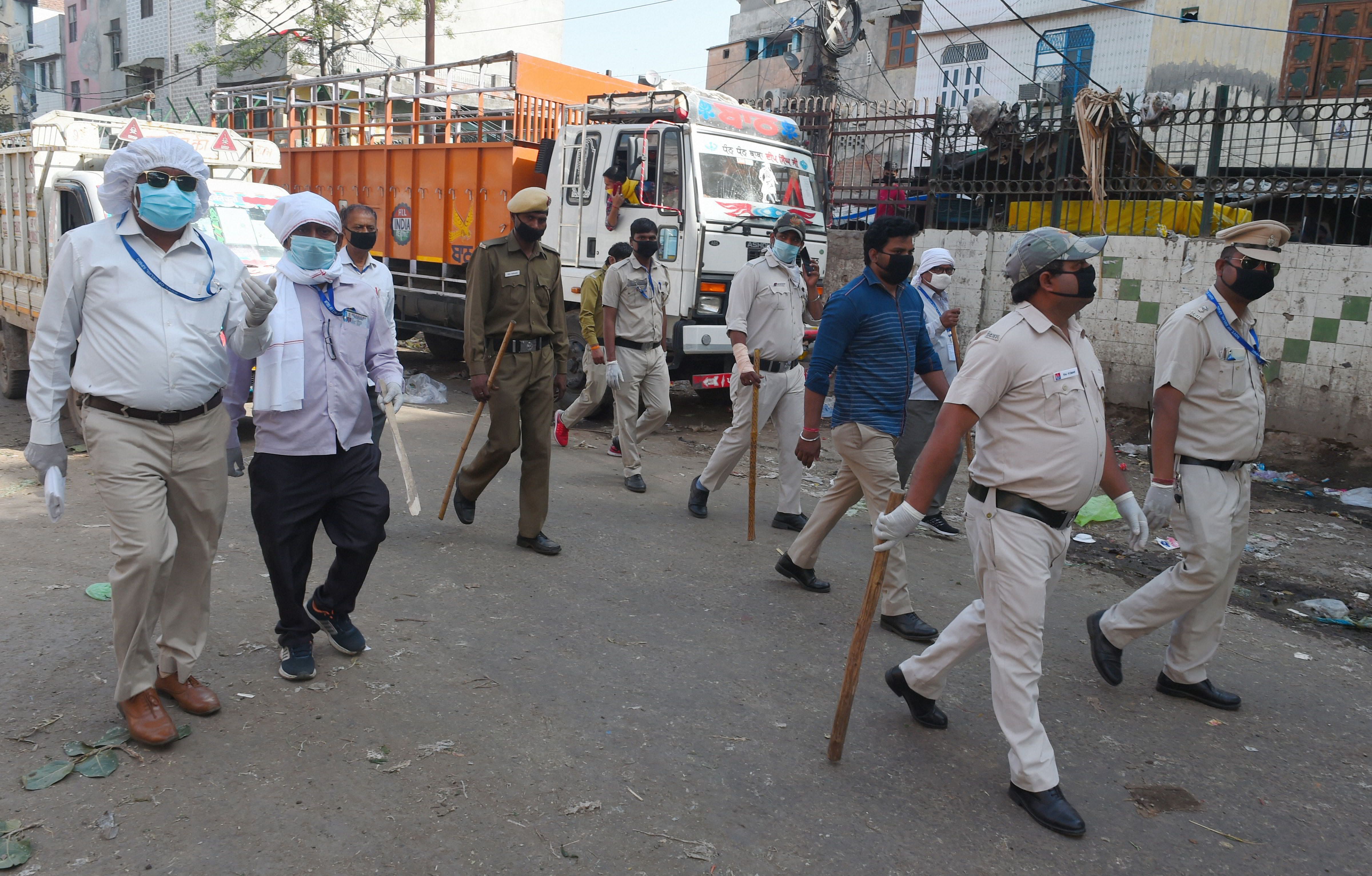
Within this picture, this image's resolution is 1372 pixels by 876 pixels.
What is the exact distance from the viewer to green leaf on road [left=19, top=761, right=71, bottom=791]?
9.49ft

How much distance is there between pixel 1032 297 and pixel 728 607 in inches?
89.2

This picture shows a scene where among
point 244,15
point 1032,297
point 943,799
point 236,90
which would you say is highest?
point 244,15

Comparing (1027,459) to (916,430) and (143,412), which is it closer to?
(143,412)

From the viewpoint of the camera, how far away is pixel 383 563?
202 inches

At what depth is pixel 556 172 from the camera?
386 inches

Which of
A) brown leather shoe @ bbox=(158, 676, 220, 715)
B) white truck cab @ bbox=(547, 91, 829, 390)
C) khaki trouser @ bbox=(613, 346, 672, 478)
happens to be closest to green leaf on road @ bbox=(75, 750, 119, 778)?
brown leather shoe @ bbox=(158, 676, 220, 715)

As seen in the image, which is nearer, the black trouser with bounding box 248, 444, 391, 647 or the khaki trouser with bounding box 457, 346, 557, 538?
the black trouser with bounding box 248, 444, 391, 647

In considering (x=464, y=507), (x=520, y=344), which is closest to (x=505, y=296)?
(x=520, y=344)

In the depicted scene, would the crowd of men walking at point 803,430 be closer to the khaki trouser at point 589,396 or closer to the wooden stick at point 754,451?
the wooden stick at point 754,451

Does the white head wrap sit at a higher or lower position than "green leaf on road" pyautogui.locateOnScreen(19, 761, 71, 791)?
higher

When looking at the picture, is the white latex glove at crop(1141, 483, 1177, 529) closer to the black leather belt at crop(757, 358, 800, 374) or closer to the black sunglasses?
the black leather belt at crop(757, 358, 800, 374)

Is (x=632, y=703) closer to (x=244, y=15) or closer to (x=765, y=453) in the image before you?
(x=765, y=453)

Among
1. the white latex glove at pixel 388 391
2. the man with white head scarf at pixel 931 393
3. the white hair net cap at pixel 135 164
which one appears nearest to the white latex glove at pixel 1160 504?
the man with white head scarf at pixel 931 393

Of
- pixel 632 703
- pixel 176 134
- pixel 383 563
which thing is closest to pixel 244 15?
pixel 176 134
